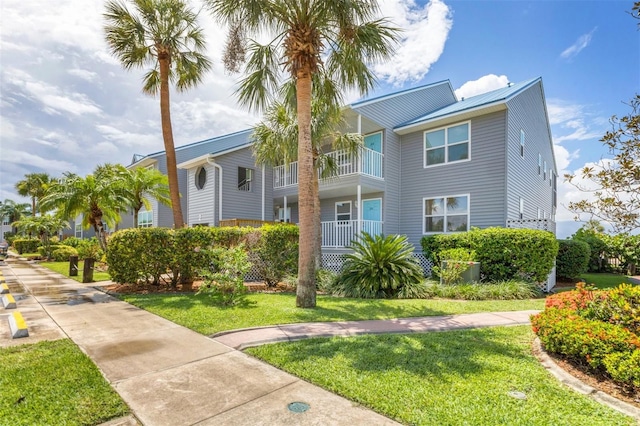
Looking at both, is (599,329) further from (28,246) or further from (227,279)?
(28,246)

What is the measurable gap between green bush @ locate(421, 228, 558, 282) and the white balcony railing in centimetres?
441

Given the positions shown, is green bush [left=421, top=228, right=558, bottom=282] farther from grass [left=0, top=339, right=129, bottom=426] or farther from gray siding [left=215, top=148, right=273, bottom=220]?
gray siding [left=215, top=148, right=273, bottom=220]

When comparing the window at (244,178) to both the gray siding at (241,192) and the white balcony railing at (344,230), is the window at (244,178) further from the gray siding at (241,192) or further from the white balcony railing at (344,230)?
the white balcony railing at (344,230)

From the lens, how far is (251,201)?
60.5ft

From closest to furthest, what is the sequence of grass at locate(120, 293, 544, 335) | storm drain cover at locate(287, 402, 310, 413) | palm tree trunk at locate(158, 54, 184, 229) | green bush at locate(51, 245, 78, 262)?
storm drain cover at locate(287, 402, 310, 413) < grass at locate(120, 293, 544, 335) < palm tree trunk at locate(158, 54, 184, 229) < green bush at locate(51, 245, 78, 262)

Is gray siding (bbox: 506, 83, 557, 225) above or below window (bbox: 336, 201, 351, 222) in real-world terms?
above

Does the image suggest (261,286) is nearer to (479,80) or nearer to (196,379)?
(196,379)

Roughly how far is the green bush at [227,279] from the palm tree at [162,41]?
3.69 metres

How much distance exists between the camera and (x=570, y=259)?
A: 43.7 ft

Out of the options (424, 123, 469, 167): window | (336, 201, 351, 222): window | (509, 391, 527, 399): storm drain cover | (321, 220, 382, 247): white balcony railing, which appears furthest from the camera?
(336, 201, 351, 222): window

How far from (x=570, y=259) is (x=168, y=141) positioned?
1654 cm

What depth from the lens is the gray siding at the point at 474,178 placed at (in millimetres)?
12938

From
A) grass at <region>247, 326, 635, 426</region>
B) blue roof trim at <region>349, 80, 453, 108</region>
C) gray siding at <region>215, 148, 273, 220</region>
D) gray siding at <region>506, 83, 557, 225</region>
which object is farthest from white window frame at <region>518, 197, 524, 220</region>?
gray siding at <region>215, 148, 273, 220</region>

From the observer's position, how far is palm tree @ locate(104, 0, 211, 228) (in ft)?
37.7
